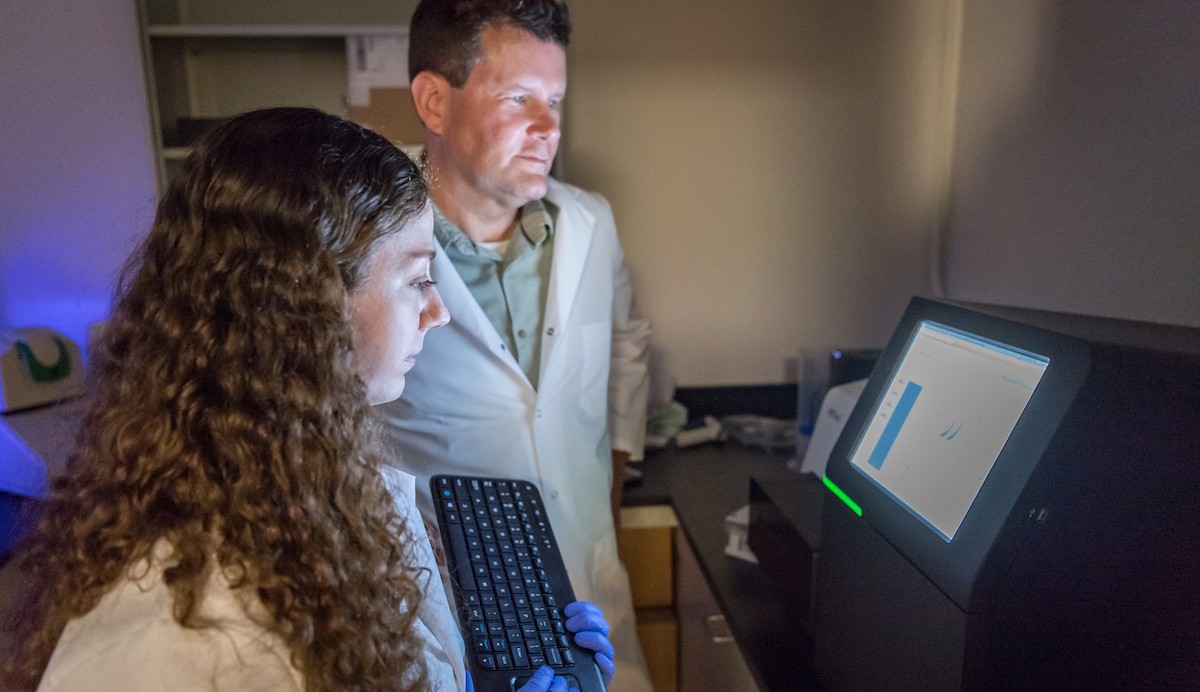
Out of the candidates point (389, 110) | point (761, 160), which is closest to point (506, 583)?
point (389, 110)

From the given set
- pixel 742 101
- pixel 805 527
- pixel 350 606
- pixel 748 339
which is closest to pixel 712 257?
pixel 748 339

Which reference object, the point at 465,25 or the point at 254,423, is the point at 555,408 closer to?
the point at 465,25

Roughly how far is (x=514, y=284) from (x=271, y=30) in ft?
2.78

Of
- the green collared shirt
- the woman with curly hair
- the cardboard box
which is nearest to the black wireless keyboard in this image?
the woman with curly hair

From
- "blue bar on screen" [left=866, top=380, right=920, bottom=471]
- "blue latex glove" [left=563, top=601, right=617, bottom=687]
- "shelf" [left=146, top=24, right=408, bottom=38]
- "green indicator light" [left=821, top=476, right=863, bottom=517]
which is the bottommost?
"blue latex glove" [left=563, top=601, right=617, bottom=687]

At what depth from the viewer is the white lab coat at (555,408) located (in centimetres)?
133

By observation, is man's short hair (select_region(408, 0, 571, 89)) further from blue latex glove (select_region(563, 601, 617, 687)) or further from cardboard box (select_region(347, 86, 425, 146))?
blue latex glove (select_region(563, 601, 617, 687))

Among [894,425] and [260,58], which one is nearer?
[894,425]

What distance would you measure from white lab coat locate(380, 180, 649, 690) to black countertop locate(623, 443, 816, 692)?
18 cm

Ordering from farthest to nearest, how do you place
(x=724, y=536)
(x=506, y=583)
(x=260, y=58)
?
(x=260, y=58), (x=724, y=536), (x=506, y=583)

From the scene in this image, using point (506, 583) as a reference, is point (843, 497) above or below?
above

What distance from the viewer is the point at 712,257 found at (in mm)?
1974

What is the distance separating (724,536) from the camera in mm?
1361

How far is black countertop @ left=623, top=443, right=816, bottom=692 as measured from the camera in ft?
3.14
